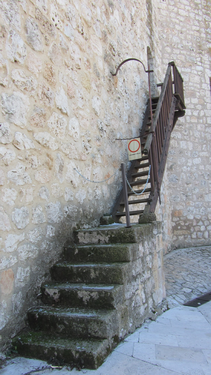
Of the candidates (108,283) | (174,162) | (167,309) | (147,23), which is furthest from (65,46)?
(174,162)

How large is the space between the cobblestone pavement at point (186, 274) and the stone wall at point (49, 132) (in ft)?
4.81

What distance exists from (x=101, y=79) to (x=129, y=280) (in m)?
2.70

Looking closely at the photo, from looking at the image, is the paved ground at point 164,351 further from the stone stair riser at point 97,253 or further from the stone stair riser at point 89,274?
the stone stair riser at point 97,253

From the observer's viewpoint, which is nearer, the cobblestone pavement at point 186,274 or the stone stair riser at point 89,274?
the stone stair riser at point 89,274

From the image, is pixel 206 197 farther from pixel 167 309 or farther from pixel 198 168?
pixel 167 309

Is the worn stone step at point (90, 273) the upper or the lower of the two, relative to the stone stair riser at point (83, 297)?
upper

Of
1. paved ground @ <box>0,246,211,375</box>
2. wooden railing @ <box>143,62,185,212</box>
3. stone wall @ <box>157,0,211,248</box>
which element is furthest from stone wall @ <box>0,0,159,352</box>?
stone wall @ <box>157,0,211,248</box>

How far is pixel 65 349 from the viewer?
188cm

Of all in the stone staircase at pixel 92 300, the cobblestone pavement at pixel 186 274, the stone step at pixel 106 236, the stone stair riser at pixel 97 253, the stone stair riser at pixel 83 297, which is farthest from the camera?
the cobblestone pavement at pixel 186 274

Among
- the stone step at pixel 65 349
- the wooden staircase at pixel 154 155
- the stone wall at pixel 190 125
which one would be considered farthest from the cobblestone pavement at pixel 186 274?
the stone step at pixel 65 349

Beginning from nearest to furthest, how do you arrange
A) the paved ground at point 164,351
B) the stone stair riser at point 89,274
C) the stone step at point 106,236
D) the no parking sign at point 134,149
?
the paved ground at point 164,351, the stone stair riser at point 89,274, the stone step at point 106,236, the no parking sign at point 134,149

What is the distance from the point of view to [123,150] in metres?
4.34

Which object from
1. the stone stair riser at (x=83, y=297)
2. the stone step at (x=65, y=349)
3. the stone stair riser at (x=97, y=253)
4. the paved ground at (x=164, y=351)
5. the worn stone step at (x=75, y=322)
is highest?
the stone stair riser at (x=97, y=253)

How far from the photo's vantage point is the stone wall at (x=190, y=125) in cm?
709
